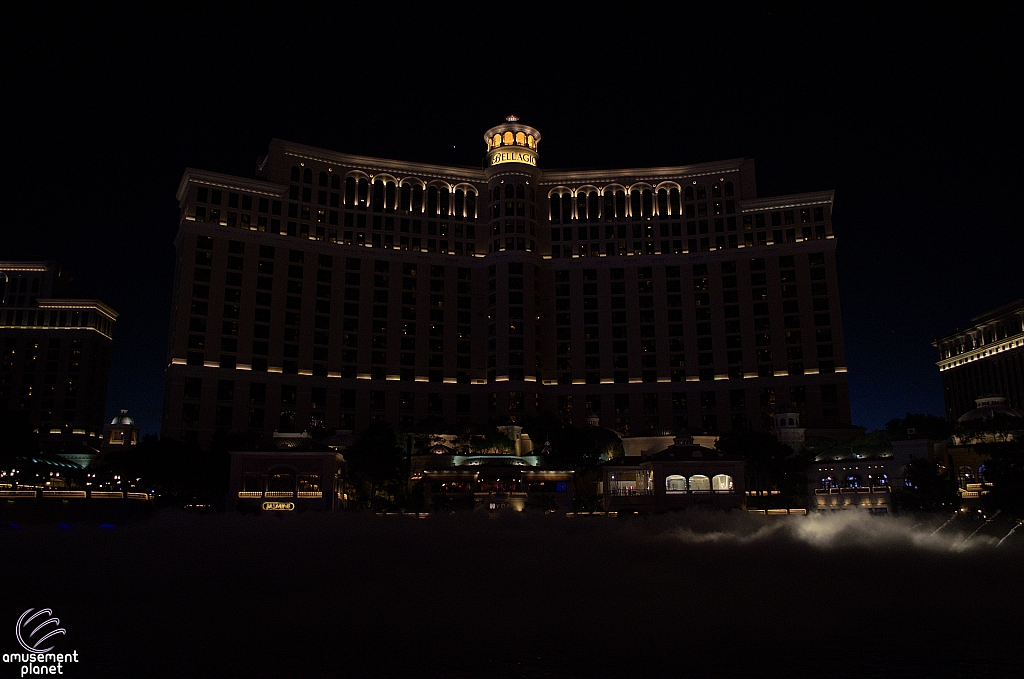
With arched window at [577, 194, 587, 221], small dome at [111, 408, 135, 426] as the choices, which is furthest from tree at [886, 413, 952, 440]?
small dome at [111, 408, 135, 426]

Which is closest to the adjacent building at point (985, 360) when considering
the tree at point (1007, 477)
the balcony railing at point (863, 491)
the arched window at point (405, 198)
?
the balcony railing at point (863, 491)

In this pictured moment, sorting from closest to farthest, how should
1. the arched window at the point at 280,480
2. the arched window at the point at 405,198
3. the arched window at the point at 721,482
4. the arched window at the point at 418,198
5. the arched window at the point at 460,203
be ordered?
the arched window at the point at 280,480 < the arched window at the point at 721,482 < the arched window at the point at 405,198 < the arched window at the point at 418,198 < the arched window at the point at 460,203

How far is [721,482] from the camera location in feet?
309

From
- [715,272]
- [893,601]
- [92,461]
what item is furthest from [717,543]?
[92,461]

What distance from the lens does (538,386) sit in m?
139

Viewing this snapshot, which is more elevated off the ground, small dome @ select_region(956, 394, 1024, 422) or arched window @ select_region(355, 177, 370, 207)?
arched window @ select_region(355, 177, 370, 207)

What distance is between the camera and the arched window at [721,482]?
93750 mm

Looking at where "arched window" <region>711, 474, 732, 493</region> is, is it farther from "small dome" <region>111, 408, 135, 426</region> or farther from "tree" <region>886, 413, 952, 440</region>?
"small dome" <region>111, 408, 135, 426</region>

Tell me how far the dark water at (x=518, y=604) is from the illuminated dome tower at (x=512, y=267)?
77145mm

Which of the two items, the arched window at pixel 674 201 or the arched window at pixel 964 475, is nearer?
the arched window at pixel 964 475

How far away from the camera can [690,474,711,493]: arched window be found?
94438 millimetres

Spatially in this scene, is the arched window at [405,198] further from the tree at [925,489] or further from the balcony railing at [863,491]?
the tree at [925,489]

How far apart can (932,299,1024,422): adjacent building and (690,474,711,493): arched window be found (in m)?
71.0

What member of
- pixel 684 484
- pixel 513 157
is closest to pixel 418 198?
pixel 513 157
